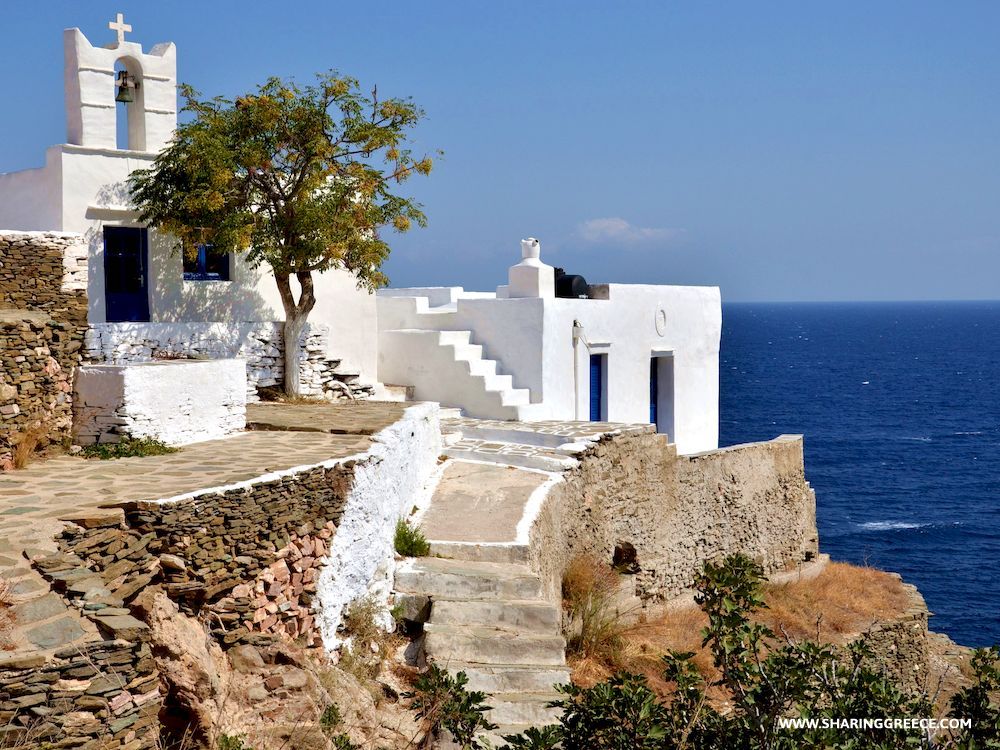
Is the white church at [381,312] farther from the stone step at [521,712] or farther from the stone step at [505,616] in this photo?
the stone step at [521,712]

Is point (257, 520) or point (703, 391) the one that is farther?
point (703, 391)

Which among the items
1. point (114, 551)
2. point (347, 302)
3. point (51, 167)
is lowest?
point (114, 551)

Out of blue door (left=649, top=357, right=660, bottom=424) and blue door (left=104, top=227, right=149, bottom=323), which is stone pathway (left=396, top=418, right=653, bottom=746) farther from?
blue door (left=649, top=357, right=660, bottom=424)

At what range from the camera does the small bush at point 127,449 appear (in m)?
10.9

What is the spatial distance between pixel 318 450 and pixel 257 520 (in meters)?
2.23

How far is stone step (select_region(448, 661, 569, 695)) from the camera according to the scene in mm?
9242

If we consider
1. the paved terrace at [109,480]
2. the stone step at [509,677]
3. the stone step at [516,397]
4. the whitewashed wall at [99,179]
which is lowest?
the stone step at [509,677]

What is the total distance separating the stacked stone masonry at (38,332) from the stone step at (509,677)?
5.03 metres

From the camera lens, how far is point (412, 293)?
75.2 ft

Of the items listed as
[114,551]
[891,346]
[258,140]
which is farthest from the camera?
[891,346]

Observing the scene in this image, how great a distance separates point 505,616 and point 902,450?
44.6 m

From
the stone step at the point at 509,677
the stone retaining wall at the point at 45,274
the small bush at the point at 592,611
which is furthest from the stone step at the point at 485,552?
the stone retaining wall at the point at 45,274

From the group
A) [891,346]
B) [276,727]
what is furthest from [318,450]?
[891,346]

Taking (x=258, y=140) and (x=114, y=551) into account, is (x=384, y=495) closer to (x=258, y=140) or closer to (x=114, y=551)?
(x=114, y=551)
